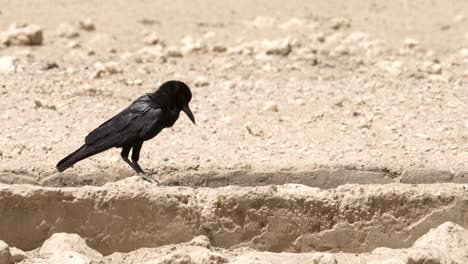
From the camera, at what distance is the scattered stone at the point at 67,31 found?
1177cm

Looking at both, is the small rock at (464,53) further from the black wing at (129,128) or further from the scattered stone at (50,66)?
the black wing at (129,128)

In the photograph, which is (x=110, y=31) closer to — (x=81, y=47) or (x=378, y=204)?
(x=81, y=47)

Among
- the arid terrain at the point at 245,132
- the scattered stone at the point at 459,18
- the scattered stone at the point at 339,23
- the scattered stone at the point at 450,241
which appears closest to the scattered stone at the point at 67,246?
the arid terrain at the point at 245,132

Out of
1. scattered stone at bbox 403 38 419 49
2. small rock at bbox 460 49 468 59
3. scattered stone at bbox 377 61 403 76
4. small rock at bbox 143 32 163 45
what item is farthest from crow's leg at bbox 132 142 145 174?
scattered stone at bbox 403 38 419 49

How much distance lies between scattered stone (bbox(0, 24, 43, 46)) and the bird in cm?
441

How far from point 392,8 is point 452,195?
8.45 metres

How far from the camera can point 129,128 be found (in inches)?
265

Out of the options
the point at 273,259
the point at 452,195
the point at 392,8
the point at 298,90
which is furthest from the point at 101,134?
the point at 392,8

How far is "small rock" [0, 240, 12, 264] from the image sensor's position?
5.34 m

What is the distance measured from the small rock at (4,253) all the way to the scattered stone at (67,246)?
23 centimetres

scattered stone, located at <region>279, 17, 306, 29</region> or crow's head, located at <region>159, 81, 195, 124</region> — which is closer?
crow's head, located at <region>159, 81, 195, 124</region>

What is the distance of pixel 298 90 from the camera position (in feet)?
31.2

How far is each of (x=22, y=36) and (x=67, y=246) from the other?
19.5 ft

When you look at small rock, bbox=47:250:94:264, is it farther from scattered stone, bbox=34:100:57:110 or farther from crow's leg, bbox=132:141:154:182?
scattered stone, bbox=34:100:57:110
